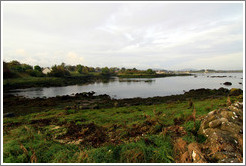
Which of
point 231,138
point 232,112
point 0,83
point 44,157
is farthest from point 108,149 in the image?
point 232,112

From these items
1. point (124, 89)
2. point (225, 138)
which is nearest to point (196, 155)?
point (225, 138)

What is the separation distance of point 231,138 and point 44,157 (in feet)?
21.6

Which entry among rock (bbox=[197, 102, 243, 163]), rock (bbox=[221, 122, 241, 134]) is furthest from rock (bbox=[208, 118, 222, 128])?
rock (bbox=[221, 122, 241, 134])

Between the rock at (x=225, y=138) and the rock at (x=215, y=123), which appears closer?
the rock at (x=225, y=138)

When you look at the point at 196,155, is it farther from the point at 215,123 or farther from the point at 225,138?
the point at 215,123

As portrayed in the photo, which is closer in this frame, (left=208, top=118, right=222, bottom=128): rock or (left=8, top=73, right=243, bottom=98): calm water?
(left=208, top=118, right=222, bottom=128): rock

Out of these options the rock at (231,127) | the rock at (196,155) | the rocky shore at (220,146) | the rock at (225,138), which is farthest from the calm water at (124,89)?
the rock at (196,155)

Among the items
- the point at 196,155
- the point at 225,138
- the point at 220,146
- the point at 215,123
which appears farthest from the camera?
the point at 215,123

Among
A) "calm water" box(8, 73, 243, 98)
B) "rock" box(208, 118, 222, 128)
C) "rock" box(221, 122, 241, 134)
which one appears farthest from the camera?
"calm water" box(8, 73, 243, 98)

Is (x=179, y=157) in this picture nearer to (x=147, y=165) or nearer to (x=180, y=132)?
(x=147, y=165)

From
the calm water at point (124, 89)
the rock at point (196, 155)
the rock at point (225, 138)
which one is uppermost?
the rock at point (225, 138)

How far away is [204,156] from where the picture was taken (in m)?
3.07

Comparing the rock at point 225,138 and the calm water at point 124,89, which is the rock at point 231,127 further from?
the calm water at point 124,89

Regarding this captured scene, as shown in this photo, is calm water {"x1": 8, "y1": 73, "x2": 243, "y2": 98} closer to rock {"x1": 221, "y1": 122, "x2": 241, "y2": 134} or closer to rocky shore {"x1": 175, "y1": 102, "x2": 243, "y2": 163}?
rocky shore {"x1": 175, "y1": 102, "x2": 243, "y2": 163}
